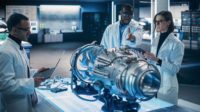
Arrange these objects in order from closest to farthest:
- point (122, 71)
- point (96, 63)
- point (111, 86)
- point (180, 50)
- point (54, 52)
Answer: point (122, 71)
point (111, 86)
point (96, 63)
point (180, 50)
point (54, 52)

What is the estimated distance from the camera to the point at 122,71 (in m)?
1.54

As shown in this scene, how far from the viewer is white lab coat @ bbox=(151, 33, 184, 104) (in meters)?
2.24

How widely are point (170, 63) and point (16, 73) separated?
1184mm

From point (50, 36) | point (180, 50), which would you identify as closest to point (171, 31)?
point (180, 50)

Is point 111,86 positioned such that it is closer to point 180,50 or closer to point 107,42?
point 180,50

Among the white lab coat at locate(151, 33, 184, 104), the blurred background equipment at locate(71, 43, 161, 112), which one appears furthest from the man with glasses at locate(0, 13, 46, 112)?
the white lab coat at locate(151, 33, 184, 104)

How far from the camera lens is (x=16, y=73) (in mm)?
1857

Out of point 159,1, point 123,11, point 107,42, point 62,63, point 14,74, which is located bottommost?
point 62,63

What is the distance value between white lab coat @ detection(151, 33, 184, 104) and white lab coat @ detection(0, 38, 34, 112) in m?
1.07

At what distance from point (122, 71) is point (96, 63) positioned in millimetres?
284

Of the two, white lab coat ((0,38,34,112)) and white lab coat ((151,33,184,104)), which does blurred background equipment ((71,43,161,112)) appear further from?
white lab coat ((151,33,184,104))

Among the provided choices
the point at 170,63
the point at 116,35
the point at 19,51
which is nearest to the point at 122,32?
the point at 116,35

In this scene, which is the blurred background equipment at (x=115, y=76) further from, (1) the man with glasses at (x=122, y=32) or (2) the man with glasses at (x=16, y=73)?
(1) the man with glasses at (x=122, y=32)

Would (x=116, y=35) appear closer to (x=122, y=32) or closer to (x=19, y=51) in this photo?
(x=122, y=32)
